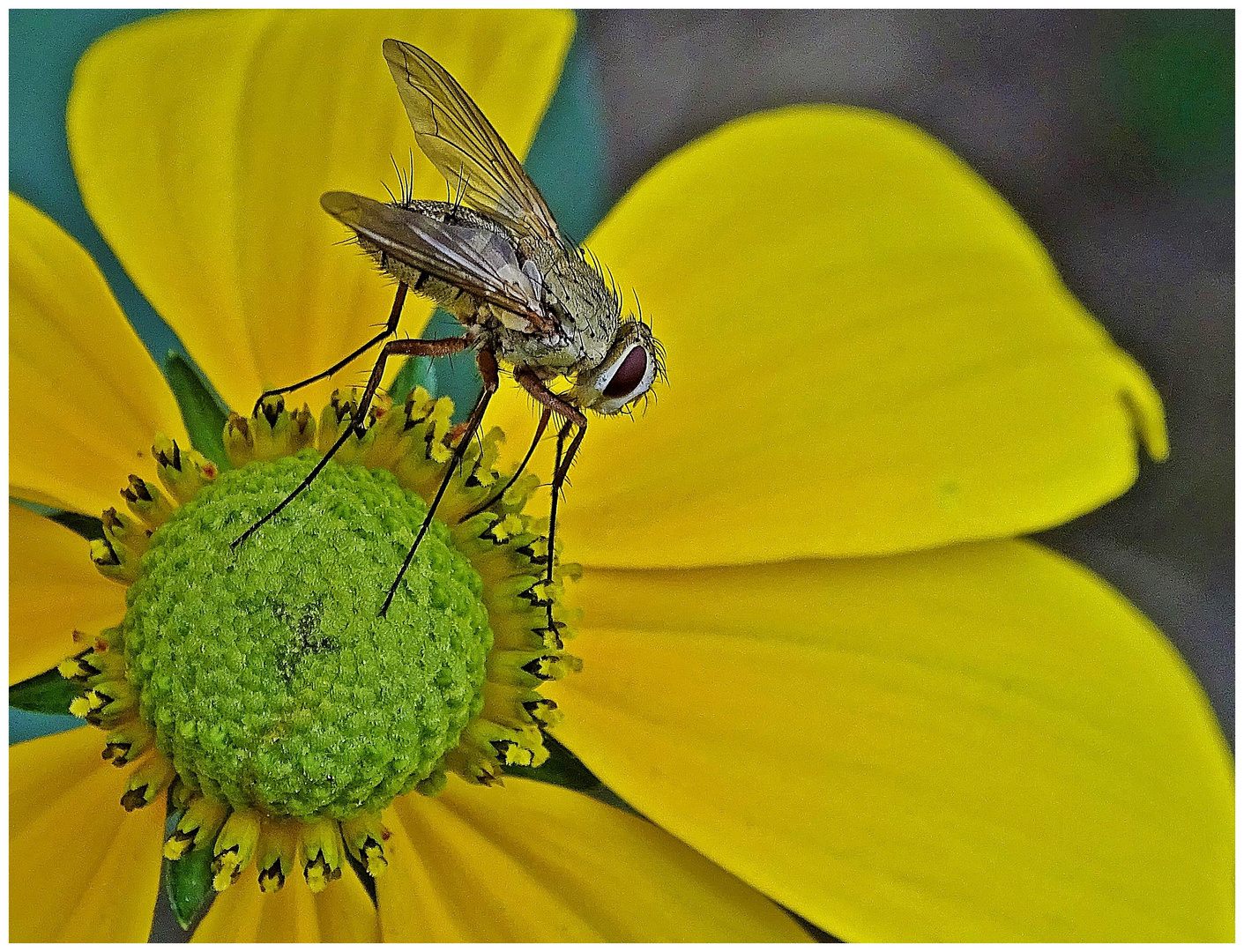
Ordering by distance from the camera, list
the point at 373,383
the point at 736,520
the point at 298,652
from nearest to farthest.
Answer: the point at 298,652, the point at 373,383, the point at 736,520

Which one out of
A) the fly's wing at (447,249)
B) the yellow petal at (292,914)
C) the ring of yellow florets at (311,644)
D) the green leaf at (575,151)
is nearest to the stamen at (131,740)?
the ring of yellow florets at (311,644)

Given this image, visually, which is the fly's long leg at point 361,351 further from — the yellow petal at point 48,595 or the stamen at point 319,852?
the stamen at point 319,852

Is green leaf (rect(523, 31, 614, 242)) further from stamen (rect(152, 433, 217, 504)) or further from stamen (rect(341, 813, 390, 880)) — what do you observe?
stamen (rect(341, 813, 390, 880))

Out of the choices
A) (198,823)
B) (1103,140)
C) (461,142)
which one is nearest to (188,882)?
(198,823)

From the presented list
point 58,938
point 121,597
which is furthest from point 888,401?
point 58,938

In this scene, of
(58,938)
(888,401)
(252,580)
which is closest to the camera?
(252,580)

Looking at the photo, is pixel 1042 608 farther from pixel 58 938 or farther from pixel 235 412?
pixel 58 938

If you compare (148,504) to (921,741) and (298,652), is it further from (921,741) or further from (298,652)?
(921,741)
